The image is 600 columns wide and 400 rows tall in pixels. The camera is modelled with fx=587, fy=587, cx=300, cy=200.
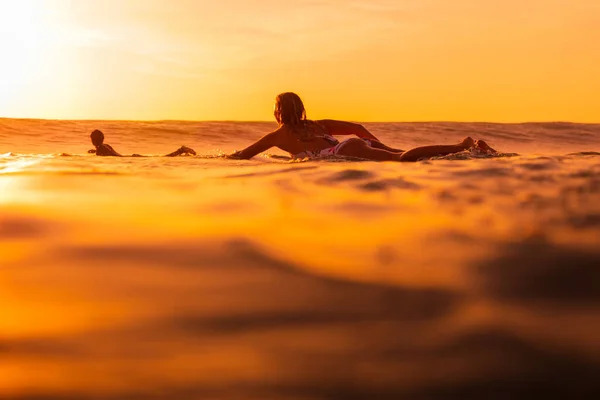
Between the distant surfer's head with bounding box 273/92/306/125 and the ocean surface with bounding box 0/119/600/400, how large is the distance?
3.52 meters

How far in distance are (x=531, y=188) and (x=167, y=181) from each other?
140 cm

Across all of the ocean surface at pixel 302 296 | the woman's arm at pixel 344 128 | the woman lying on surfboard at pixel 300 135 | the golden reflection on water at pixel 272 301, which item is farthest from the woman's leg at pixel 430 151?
the golden reflection on water at pixel 272 301

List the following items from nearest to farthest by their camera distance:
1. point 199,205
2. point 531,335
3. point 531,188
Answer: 1. point 531,335
2. point 199,205
3. point 531,188

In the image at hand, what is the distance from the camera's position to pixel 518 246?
1.14 metres

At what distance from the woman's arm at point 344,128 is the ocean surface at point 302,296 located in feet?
11.7

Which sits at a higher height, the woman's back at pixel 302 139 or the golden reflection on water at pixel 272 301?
the woman's back at pixel 302 139

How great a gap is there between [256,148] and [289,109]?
0.52m

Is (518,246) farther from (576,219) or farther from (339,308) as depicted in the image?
(339,308)

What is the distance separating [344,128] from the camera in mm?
5531

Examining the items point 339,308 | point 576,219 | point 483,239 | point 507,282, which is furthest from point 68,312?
point 576,219

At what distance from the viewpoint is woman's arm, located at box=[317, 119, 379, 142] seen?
5434 mm

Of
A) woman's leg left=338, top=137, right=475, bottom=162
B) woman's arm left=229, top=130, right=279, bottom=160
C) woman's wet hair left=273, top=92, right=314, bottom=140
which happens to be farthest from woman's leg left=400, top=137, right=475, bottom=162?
woman's arm left=229, top=130, right=279, bottom=160

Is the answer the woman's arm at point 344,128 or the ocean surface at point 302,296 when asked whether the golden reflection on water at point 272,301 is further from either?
the woman's arm at point 344,128

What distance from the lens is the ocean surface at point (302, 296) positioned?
623mm
